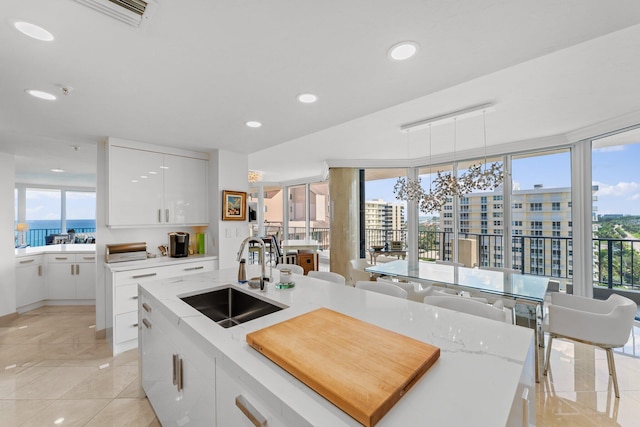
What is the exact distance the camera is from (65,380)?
2242 millimetres

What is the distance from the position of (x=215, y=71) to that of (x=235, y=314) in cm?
160

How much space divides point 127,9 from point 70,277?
4527 millimetres

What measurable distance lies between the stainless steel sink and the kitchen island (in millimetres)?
61

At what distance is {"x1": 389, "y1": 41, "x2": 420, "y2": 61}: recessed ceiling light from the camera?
4.41ft

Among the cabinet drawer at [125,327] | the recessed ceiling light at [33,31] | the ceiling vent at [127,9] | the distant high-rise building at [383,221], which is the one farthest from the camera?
the distant high-rise building at [383,221]

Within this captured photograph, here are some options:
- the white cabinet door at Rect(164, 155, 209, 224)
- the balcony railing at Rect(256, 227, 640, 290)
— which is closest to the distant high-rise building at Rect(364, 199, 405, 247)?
the balcony railing at Rect(256, 227, 640, 290)

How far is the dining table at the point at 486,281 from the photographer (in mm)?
2322

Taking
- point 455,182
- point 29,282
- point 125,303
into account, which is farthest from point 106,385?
point 455,182

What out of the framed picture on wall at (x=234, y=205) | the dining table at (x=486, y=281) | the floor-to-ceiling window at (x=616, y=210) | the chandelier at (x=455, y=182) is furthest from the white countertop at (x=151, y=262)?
the floor-to-ceiling window at (x=616, y=210)

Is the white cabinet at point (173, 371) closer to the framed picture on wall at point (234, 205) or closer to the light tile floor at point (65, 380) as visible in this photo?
the light tile floor at point (65, 380)

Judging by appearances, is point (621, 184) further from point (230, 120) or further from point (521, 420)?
point (230, 120)

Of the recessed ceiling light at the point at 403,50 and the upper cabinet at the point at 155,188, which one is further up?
the recessed ceiling light at the point at 403,50

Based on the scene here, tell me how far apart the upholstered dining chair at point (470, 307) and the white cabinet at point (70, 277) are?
4757 millimetres

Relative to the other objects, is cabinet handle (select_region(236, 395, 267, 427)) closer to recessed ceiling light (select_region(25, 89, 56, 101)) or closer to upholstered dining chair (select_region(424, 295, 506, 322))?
upholstered dining chair (select_region(424, 295, 506, 322))
